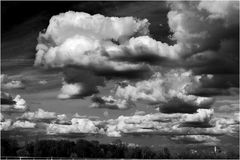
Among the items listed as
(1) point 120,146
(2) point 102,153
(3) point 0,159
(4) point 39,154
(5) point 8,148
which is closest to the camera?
(3) point 0,159

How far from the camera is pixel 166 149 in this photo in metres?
193

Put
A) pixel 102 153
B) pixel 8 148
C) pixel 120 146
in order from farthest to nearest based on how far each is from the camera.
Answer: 1. pixel 120 146
2. pixel 102 153
3. pixel 8 148

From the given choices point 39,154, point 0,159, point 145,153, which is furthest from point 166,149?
point 0,159

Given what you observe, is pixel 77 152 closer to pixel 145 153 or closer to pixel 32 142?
pixel 32 142

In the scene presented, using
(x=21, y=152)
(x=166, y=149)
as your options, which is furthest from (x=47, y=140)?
(x=166, y=149)

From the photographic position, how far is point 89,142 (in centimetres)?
18250

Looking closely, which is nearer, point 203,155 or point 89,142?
point 89,142

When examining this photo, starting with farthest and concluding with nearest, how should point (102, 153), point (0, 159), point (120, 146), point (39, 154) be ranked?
1. point (120, 146)
2. point (102, 153)
3. point (39, 154)
4. point (0, 159)

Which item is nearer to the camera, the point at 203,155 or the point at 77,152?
the point at 77,152

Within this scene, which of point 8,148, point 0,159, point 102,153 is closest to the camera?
point 0,159

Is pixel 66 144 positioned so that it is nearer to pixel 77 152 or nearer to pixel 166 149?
pixel 77 152

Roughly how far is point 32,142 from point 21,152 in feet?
88.0

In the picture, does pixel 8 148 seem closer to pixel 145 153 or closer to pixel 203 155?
pixel 145 153

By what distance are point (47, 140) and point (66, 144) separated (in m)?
9.68
